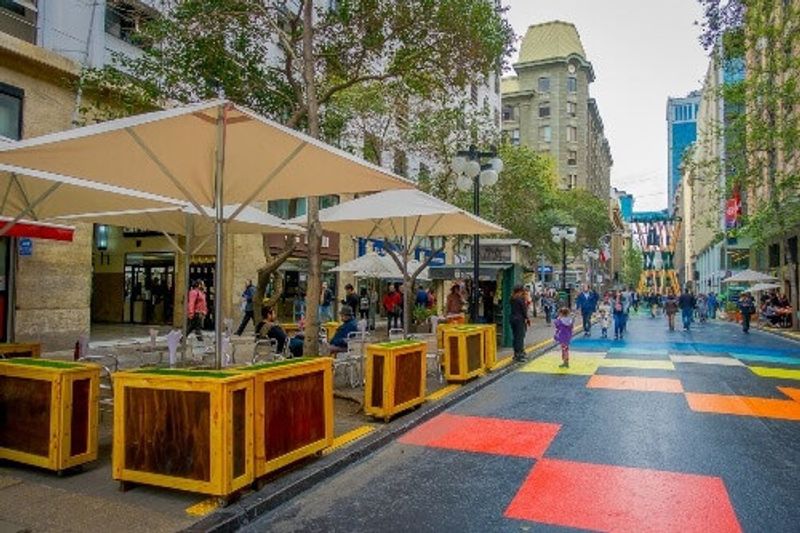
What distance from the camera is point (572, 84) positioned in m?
68.7

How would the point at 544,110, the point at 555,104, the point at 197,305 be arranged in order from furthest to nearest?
the point at 544,110
the point at 555,104
the point at 197,305

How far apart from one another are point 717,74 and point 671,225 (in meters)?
106

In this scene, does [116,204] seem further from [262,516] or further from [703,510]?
[703,510]

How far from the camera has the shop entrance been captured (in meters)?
23.1

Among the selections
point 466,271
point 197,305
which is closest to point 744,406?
point 466,271

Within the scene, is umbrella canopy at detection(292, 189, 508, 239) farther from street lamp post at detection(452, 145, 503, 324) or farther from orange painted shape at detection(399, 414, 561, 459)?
orange painted shape at detection(399, 414, 561, 459)

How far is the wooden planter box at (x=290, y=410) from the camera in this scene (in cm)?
476

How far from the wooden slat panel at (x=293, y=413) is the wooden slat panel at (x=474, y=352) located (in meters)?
5.25

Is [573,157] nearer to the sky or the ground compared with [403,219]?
nearer to the sky

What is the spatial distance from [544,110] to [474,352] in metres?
62.5

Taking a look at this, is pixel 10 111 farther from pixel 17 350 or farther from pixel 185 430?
pixel 185 430

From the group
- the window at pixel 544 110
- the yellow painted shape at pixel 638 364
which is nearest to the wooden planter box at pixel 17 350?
the yellow painted shape at pixel 638 364

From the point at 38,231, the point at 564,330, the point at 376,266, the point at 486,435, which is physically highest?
the point at 38,231

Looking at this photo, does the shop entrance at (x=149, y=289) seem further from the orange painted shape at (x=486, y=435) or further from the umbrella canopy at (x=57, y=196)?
the orange painted shape at (x=486, y=435)
